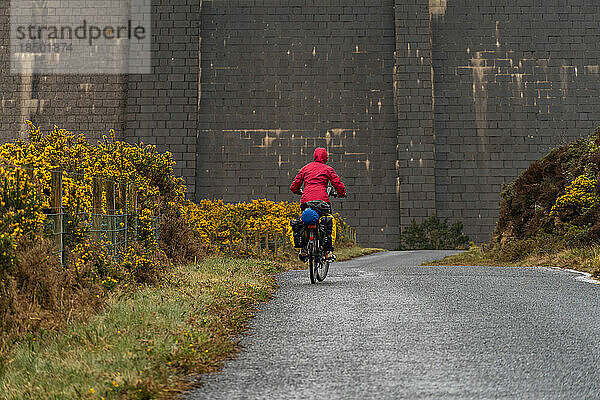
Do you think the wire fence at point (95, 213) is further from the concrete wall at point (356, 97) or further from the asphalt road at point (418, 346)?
the concrete wall at point (356, 97)

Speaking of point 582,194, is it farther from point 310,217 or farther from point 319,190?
point 310,217

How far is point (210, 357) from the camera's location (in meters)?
4.91

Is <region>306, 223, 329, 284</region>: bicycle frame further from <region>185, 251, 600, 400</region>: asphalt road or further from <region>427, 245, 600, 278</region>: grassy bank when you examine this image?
<region>427, 245, 600, 278</region>: grassy bank

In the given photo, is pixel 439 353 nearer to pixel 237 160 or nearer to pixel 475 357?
pixel 475 357

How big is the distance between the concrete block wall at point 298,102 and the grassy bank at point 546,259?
9124mm

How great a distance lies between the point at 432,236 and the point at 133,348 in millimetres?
22706

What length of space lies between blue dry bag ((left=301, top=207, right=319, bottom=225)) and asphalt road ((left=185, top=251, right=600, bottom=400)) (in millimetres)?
1077

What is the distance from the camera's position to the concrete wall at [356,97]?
1083 inches

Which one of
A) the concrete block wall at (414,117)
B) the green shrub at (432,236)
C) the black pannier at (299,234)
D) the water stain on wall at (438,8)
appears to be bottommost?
the green shrub at (432,236)

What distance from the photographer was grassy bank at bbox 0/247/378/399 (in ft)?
13.3

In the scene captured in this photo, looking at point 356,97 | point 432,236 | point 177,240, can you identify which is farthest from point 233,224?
point 356,97

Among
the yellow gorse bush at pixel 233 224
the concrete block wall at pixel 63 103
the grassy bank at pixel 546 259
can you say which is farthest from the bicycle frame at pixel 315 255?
the concrete block wall at pixel 63 103

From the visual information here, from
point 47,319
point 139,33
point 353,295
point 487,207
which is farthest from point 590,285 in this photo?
point 139,33

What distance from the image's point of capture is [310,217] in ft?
31.5
